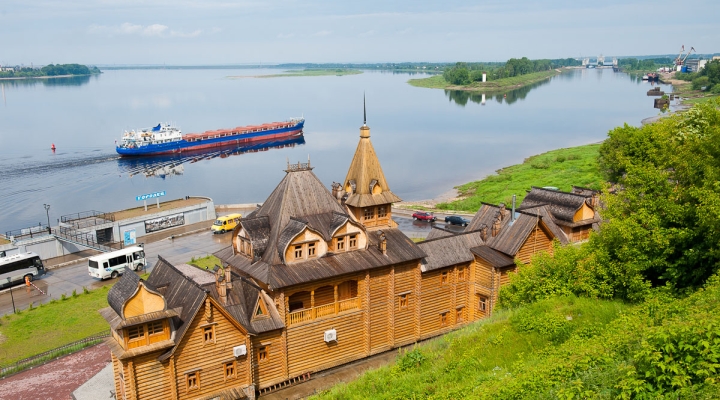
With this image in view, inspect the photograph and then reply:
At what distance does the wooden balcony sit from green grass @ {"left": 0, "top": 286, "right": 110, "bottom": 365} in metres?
13.9

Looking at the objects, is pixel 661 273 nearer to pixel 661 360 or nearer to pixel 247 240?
pixel 661 360

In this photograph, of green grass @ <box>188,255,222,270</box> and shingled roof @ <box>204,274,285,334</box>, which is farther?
green grass @ <box>188,255,222,270</box>

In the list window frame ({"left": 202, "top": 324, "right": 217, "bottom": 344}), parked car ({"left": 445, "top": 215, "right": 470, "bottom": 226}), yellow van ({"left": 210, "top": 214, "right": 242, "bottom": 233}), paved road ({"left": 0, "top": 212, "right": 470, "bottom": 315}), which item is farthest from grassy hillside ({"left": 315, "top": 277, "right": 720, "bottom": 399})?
yellow van ({"left": 210, "top": 214, "right": 242, "bottom": 233})

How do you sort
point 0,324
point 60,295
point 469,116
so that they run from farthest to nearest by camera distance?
point 469,116, point 60,295, point 0,324

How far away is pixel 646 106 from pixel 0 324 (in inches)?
7256

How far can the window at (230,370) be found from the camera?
24172 mm

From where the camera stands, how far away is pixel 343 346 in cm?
2792

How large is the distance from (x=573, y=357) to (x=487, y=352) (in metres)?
5.29

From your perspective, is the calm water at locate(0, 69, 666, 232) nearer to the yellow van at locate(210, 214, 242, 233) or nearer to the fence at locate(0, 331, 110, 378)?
the yellow van at locate(210, 214, 242, 233)

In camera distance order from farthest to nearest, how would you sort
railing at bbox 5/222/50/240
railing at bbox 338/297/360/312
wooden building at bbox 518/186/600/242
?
railing at bbox 5/222/50/240, wooden building at bbox 518/186/600/242, railing at bbox 338/297/360/312

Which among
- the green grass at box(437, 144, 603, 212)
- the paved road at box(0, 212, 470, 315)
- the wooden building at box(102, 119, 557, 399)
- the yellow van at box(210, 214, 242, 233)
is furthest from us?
the green grass at box(437, 144, 603, 212)

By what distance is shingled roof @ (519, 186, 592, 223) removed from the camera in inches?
1405

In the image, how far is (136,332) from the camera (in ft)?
71.3

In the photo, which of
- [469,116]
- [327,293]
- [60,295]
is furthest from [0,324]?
[469,116]
